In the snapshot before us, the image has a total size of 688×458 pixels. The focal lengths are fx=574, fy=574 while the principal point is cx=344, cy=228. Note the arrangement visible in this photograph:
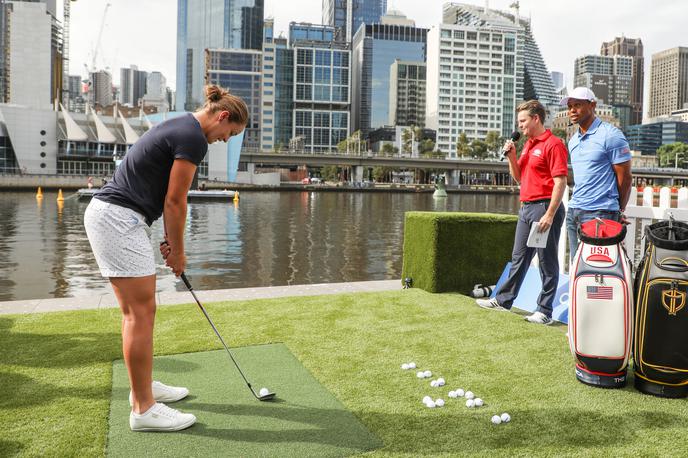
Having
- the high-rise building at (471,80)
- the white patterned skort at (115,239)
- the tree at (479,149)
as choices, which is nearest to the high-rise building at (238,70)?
the high-rise building at (471,80)

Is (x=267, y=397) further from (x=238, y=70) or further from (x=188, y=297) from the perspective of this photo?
(x=238, y=70)

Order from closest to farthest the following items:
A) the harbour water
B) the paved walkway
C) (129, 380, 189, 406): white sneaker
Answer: (129, 380, 189, 406): white sneaker < the paved walkway < the harbour water

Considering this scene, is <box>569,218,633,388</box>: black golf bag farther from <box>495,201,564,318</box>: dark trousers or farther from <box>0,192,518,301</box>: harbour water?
<box>0,192,518,301</box>: harbour water

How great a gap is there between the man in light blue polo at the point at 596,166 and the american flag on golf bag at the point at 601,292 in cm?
100

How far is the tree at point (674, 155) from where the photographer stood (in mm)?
167075

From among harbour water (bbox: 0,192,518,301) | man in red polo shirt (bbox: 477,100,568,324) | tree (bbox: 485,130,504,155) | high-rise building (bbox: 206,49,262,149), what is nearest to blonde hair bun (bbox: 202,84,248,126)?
man in red polo shirt (bbox: 477,100,568,324)

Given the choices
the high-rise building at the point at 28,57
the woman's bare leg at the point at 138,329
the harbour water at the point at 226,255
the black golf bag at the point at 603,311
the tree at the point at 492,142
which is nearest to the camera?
the woman's bare leg at the point at 138,329

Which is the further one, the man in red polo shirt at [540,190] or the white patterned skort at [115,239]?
the man in red polo shirt at [540,190]

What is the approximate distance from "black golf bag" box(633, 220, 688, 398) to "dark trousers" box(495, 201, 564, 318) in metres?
2.08

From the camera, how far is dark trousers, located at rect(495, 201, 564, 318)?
6465mm

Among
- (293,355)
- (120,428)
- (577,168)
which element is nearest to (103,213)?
(120,428)

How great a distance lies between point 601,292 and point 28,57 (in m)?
211

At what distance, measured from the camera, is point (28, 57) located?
181 m

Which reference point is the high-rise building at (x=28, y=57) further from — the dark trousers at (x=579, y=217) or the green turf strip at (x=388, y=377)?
the dark trousers at (x=579, y=217)
